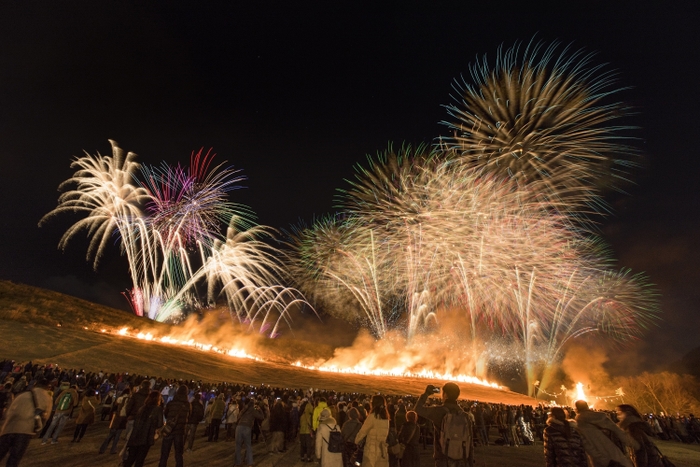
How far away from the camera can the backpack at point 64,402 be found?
10201 millimetres

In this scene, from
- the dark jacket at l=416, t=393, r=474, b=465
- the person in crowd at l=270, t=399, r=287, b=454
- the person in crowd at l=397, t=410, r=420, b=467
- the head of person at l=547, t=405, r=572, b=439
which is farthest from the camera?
the person in crowd at l=270, t=399, r=287, b=454

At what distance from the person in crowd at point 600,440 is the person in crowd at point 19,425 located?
8444 millimetres

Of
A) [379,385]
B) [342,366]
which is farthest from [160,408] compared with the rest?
[342,366]

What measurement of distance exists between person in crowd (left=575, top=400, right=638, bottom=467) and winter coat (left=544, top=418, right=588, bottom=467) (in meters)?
0.48

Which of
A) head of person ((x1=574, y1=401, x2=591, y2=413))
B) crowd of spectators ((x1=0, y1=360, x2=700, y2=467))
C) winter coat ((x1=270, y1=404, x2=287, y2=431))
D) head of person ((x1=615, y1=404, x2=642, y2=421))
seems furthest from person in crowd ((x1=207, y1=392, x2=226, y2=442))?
head of person ((x1=615, y1=404, x2=642, y2=421))

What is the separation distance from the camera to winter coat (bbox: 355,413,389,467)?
6102mm

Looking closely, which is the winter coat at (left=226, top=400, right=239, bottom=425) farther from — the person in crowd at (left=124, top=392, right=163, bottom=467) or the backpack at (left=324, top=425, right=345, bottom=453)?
the backpack at (left=324, top=425, right=345, bottom=453)

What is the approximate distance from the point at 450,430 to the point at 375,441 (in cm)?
131

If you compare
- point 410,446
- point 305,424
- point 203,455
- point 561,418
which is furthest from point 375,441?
point 203,455

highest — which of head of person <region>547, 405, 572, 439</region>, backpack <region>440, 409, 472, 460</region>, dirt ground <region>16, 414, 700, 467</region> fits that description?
head of person <region>547, 405, 572, 439</region>

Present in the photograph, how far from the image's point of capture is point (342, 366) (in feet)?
188

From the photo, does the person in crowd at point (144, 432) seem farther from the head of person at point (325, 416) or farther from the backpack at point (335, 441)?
the backpack at point (335, 441)

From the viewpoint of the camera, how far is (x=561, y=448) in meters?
6.00

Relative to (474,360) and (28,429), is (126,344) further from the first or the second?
(474,360)
